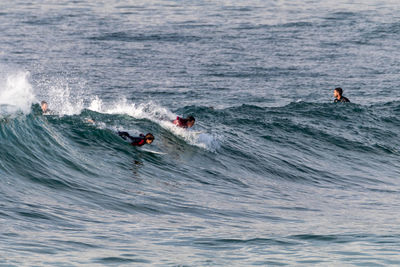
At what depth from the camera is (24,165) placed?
16000 mm

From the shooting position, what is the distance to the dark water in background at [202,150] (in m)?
11.3

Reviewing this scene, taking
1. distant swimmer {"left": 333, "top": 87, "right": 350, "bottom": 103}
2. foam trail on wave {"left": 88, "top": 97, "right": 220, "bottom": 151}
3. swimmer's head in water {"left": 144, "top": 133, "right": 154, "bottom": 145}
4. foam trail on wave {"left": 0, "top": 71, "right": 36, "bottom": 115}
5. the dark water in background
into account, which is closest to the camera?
the dark water in background

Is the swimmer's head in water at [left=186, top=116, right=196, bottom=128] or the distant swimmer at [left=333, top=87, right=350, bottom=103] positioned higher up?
the distant swimmer at [left=333, top=87, right=350, bottom=103]

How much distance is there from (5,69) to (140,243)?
2696cm

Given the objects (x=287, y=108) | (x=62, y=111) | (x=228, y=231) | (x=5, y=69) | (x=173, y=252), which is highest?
(x=5, y=69)

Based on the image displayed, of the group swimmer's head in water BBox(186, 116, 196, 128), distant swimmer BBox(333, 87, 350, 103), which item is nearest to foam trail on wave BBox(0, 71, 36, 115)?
swimmer's head in water BBox(186, 116, 196, 128)

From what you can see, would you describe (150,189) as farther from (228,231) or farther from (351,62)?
(351,62)

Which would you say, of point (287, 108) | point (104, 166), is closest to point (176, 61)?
point (287, 108)

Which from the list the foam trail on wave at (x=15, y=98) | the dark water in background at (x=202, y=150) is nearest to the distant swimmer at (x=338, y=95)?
the dark water in background at (x=202, y=150)

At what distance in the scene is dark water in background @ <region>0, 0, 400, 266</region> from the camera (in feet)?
37.2

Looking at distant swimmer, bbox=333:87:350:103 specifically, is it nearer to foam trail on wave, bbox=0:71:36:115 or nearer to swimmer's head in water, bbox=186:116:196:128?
swimmer's head in water, bbox=186:116:196:128

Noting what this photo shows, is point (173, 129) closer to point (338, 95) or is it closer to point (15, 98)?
point (15, 98)

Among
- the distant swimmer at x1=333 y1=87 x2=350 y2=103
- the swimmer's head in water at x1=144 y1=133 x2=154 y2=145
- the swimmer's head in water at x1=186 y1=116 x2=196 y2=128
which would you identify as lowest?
the swimmer's head in water at x1=144 y1=133 x2=154 y2=145

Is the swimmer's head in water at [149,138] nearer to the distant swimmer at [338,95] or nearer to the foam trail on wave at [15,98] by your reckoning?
the foam trail on wave at [15,98]
